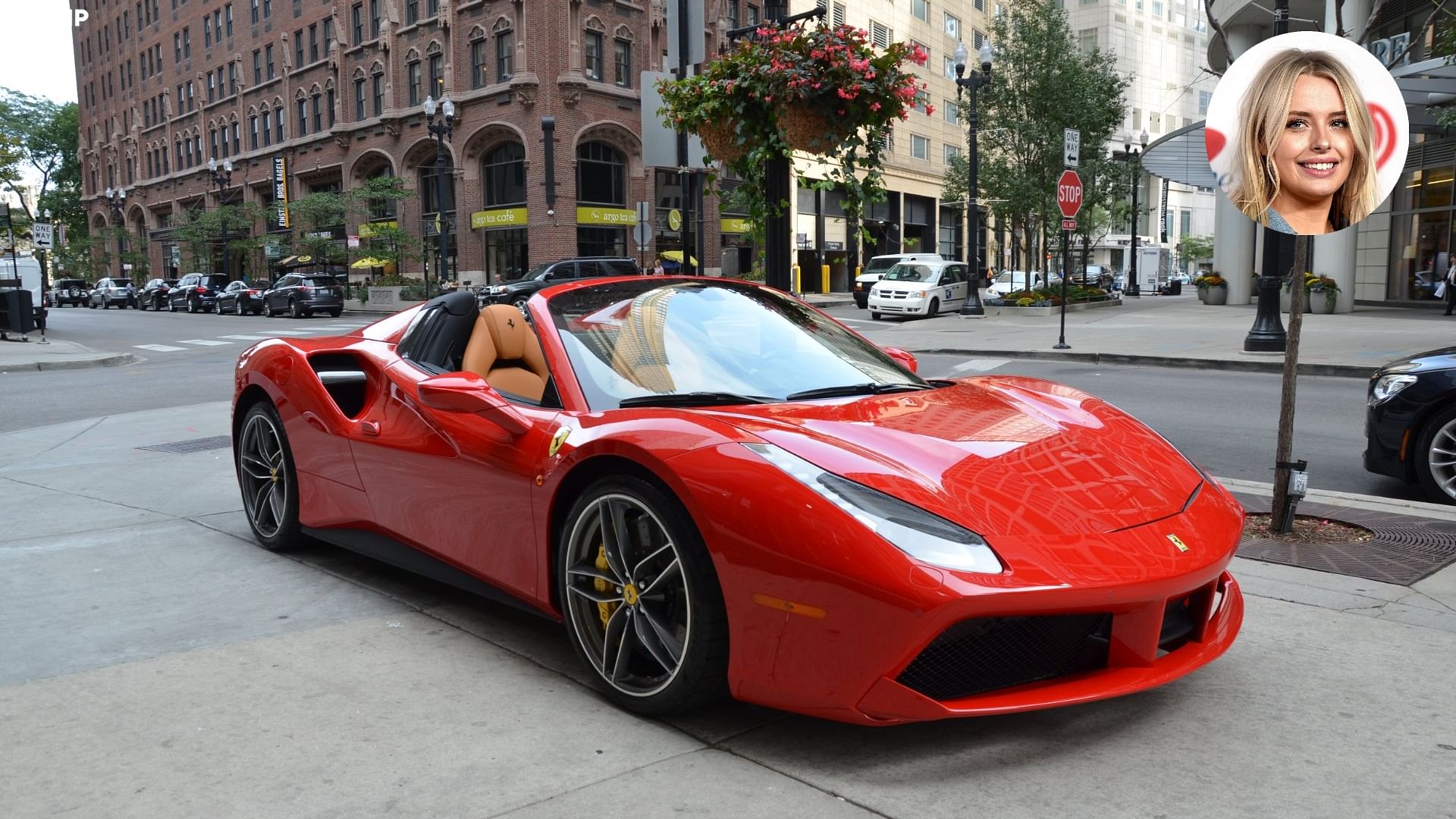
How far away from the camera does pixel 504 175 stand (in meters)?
46.7

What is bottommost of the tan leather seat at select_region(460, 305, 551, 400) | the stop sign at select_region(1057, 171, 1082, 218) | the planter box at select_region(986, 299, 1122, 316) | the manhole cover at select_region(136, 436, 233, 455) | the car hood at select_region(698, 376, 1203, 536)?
the manhole cover at select_region(136, 436, 233, 455)

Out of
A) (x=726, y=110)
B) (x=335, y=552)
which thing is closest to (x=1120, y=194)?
(x=726, y=110)

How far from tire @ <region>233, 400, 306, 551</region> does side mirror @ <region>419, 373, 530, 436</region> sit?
1746mm

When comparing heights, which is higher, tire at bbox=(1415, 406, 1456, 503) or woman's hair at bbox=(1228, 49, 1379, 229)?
woman's hair at bbox=(1228, 49, 1379, 229)

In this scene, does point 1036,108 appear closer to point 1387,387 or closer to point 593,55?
point 593,55

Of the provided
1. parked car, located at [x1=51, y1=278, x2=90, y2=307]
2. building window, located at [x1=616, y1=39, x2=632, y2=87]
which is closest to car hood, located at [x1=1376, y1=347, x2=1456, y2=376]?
building window, located at [x1=616, y1=39, x2=632, y2=87]

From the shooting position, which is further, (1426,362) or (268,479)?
(1426,362)

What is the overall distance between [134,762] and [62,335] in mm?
29344

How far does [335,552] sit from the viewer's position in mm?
5258

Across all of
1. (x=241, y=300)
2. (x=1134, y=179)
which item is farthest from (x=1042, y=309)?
(x=241, y=300)

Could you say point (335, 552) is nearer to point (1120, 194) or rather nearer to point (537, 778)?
point (537, 778)

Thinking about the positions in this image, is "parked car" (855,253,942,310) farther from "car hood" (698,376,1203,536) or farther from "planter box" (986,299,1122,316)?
"car hood" (698,376,1203,536)

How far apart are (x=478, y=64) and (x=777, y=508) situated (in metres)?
47.9

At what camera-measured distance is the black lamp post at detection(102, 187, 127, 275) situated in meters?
74.9
